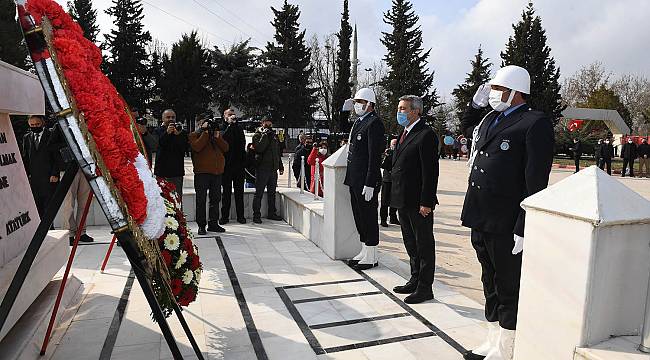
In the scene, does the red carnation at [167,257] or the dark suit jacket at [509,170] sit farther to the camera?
the red carnation at [167,257]

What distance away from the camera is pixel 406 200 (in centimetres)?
407

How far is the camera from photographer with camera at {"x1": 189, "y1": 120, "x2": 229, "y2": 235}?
656 cm

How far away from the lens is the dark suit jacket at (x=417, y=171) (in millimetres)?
3976

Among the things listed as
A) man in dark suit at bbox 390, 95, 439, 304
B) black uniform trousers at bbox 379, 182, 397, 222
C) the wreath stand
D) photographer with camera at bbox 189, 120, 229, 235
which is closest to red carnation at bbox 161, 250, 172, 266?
the wreath stand

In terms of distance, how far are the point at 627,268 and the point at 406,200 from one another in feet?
6.81

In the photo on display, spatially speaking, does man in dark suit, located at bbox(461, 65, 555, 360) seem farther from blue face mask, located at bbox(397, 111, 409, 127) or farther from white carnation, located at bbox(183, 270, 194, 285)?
white carnation, located at bbox(183, 270, 194, 285)

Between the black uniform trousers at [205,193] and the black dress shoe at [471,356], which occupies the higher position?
the black uniform trousers at [205,193]

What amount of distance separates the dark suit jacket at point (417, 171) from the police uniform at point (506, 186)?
908 mm

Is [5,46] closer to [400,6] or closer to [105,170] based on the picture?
[105,170]

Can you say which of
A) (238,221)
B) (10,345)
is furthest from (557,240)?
(238,221)

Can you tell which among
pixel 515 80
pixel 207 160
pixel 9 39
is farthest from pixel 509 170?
pixel 9 39

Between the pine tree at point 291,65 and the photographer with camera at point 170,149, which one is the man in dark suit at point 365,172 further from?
the pine tree at point 291,65

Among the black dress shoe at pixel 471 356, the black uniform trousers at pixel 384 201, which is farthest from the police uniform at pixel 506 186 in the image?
the black uniform trousers at pixel 384 201

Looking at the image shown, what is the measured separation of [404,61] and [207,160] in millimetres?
32351
